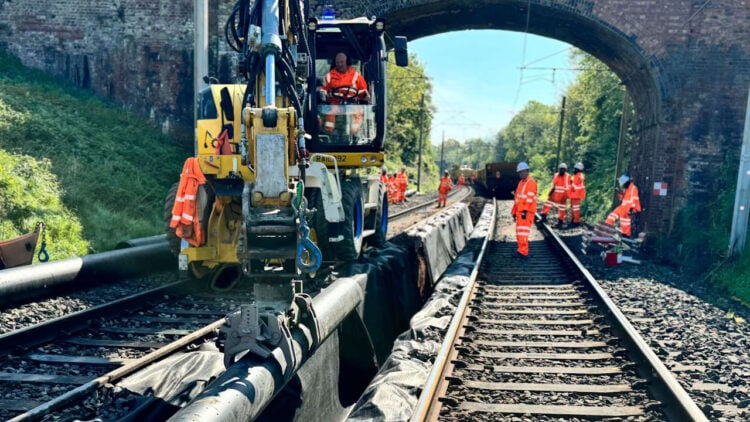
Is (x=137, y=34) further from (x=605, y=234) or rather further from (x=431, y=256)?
(x=605, y=234)

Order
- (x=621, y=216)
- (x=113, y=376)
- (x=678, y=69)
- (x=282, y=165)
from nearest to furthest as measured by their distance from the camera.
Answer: (x=282, y=165) → (x=113, y=376) → (x=621, y=216) → (x=678, y=69)

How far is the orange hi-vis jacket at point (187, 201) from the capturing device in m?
6.45

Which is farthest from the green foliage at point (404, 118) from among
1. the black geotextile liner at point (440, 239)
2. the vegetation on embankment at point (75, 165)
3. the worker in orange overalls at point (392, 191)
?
the black geotextile liner at point (440, 239)

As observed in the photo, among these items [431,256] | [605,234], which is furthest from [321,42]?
[605,234]

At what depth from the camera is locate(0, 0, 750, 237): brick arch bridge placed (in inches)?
531

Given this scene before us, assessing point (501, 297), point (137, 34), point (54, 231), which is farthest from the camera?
point (137, 34)

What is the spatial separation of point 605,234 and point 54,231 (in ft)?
34.2

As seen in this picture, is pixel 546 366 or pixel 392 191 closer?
pixel 546 366

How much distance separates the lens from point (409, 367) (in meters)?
A: 4.39

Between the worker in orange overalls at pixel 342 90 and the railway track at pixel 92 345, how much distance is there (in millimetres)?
2848

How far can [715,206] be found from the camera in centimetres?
1272

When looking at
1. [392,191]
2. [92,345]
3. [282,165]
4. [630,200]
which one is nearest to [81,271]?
[92,345]

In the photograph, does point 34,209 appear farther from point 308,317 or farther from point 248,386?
point 248,386

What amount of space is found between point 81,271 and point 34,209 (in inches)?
145
